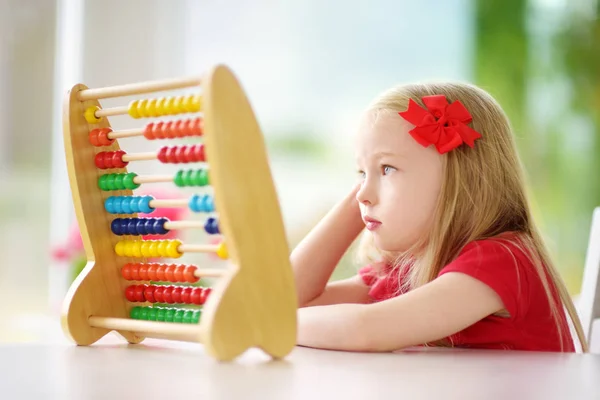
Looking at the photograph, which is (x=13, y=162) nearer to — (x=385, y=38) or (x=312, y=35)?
(x=312, y=35)

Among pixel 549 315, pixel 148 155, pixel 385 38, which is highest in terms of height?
pixel 385 38

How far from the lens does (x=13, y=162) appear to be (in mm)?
2902

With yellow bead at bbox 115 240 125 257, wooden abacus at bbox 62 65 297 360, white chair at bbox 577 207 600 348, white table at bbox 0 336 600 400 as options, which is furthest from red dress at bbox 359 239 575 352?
yellow bead at bbox 115 240 125 257

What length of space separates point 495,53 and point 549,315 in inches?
102

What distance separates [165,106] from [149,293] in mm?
271

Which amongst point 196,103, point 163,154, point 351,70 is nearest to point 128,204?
point 163,154

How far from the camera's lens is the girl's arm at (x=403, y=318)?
1030 millimetres

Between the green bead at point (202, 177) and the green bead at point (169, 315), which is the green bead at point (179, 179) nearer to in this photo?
the green bead at point (202, 177)

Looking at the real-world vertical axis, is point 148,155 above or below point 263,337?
above

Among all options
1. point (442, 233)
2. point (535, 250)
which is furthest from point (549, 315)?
point (442, 233)

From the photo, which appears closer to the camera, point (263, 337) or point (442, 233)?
point (263, 337)

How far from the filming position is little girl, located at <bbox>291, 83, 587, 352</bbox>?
1089mm

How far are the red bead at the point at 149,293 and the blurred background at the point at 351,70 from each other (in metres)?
2.10

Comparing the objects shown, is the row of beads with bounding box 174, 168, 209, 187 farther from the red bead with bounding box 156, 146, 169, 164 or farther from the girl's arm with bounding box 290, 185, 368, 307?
the girl's arm with bounding box 290, 185, 368, 307
